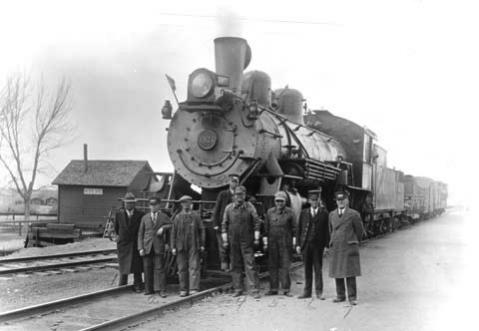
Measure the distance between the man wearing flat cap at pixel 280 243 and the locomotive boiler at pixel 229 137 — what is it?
1.15 meters

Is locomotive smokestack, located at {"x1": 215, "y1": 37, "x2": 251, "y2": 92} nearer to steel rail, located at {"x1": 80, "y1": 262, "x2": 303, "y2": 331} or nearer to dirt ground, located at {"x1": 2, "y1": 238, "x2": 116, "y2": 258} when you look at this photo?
steel rail, located at {"x1": 80, "y1": 262, "x2": 303, "y2": 331}

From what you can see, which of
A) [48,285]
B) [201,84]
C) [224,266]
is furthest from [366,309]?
[48,285]

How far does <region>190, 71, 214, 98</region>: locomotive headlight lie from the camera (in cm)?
930

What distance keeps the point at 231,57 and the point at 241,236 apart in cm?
369

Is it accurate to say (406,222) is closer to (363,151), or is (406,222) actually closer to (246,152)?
(363,151)

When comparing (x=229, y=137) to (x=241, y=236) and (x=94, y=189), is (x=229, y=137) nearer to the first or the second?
(x=241, y=236)

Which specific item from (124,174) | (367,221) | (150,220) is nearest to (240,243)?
(150,220)

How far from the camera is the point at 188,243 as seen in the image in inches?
323

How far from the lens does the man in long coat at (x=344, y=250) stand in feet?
25.3

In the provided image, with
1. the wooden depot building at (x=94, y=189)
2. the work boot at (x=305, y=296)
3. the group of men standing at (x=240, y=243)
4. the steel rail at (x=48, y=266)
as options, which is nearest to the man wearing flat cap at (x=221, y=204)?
the group of men standing at (x=240, y=243)

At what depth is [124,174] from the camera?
30922 mm

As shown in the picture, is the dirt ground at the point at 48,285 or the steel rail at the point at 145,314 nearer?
the steel rail at the point at 145,314

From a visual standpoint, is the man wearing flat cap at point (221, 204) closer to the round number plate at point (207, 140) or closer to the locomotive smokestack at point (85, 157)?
the round number plate at point (207, 140)

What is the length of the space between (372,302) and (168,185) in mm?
4660
